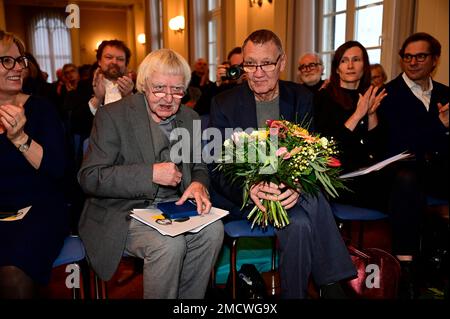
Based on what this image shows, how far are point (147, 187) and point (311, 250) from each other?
2.87 feet

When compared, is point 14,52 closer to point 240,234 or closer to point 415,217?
point 240,234

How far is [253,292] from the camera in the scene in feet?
6.43

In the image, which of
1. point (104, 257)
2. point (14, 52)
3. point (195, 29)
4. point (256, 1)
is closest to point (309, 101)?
point (104, 257)

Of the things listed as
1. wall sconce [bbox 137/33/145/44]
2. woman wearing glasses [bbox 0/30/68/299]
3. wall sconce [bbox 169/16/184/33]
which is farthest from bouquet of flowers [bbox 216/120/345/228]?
wall sconce [bbox 137/33/145/44]

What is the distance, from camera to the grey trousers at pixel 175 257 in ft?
5.55

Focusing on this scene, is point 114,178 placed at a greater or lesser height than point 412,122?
lesser

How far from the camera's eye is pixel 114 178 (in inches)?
70.2

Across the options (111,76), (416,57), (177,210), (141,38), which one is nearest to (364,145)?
(416,57)

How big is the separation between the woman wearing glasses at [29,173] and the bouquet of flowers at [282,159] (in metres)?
0.85

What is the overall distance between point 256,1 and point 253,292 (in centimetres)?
503

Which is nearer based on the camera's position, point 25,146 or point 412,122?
point 25,146

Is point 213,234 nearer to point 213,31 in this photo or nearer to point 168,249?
point 168,249

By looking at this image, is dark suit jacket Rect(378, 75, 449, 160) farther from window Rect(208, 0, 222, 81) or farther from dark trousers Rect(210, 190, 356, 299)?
window Rect(208, 0, 222, 81)

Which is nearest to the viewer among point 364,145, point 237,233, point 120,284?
point 237,233
